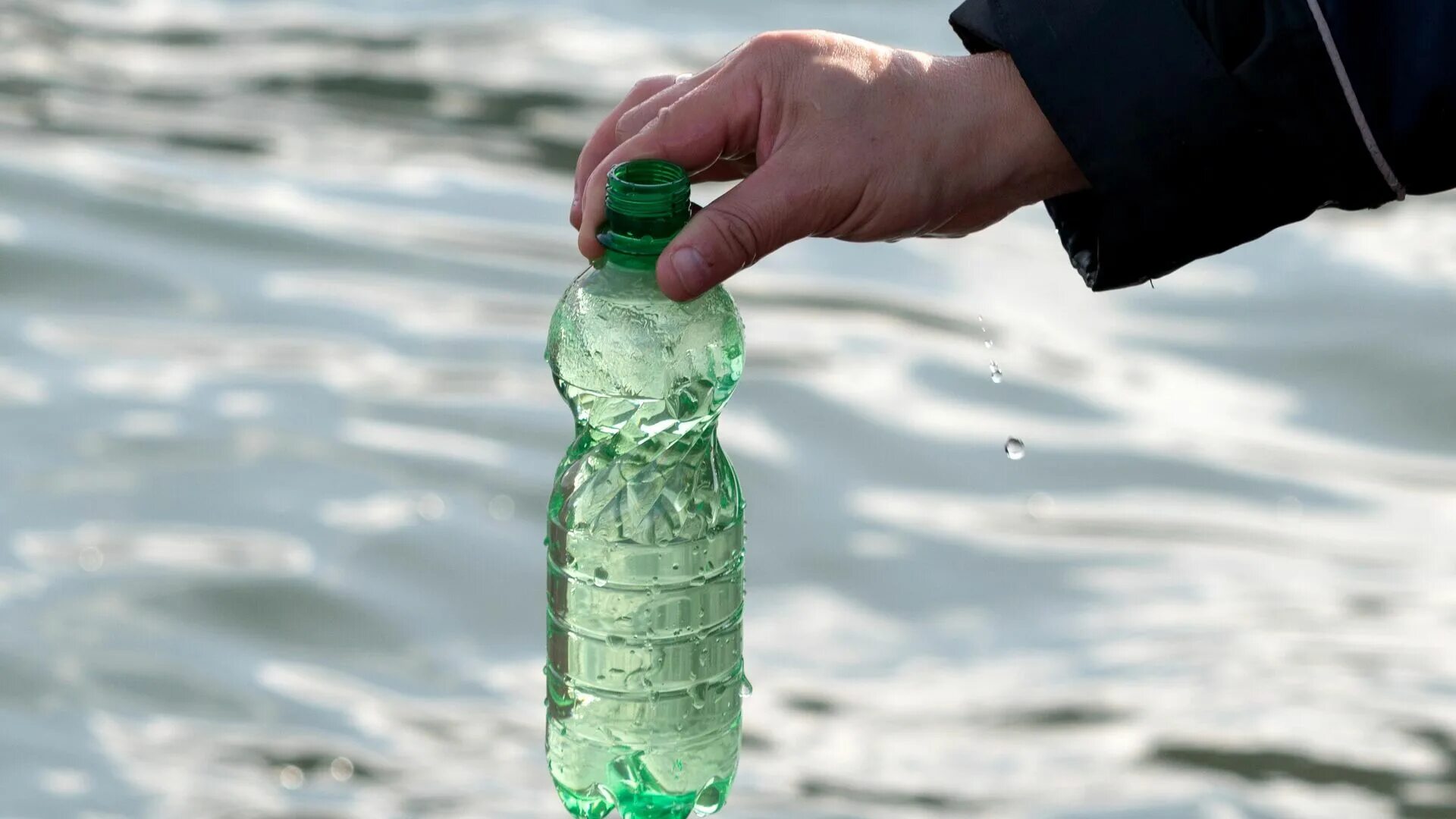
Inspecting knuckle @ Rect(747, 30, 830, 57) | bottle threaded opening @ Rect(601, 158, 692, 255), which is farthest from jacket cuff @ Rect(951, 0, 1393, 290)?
bottle threaded opening @ Rect(601, 158, 692, 255)

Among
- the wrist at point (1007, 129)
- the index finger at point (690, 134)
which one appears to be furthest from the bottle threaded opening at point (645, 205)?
the wrist at point (1007, 129)

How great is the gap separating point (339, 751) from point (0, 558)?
1.19 meters

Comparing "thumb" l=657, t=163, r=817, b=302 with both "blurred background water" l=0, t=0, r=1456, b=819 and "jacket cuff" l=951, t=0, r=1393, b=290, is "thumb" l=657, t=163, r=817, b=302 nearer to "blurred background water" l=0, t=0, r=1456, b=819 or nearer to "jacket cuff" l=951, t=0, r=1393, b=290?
"jacket cuff" l=951, t=0, r=1393, b=290

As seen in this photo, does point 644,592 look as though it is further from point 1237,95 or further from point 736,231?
point 1237,95

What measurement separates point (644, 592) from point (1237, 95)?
109cm

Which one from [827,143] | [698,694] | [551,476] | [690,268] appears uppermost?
[551,476]

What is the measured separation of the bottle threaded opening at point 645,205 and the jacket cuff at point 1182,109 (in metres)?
0.48

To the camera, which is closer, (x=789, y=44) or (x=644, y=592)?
(x=789, y=44)

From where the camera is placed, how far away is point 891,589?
18.6 ft

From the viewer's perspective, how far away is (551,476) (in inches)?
239

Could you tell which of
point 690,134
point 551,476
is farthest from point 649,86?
point 551,476

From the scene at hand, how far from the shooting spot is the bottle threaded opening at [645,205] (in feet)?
8.45

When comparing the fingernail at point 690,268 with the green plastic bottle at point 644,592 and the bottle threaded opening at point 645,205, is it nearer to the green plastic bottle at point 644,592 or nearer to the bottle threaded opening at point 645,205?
the bottle threaded opening at point 645,205

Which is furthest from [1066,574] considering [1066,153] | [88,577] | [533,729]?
[1066,153]
